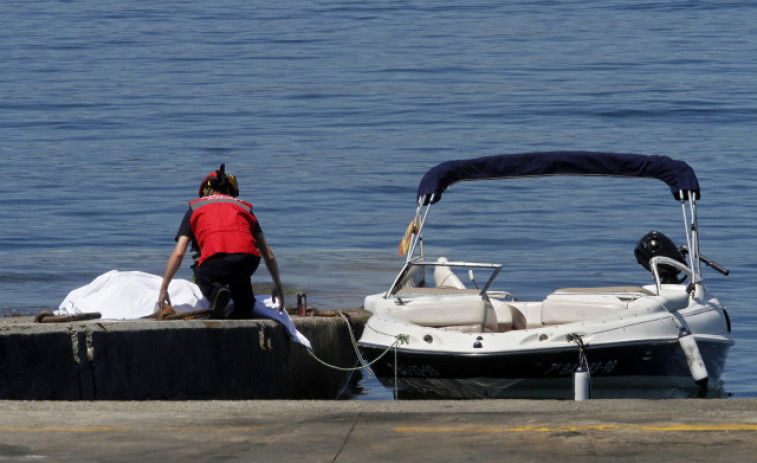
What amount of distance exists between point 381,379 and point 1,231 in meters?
14.6

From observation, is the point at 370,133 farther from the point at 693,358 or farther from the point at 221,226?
the point at 221,226

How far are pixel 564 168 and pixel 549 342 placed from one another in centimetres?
311

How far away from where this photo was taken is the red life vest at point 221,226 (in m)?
10.4

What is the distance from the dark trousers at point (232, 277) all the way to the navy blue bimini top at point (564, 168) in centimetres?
386

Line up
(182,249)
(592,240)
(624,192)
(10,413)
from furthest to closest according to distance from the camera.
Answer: (624,192) → (592,240) → (182,249) → (10,413)

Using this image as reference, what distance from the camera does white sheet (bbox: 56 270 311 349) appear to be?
1069 centimetres

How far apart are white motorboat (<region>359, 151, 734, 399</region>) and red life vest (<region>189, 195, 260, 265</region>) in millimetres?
1976

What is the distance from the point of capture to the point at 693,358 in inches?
468

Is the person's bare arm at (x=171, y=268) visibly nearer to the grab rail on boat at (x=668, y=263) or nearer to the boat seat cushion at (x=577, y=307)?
the boat seat cushion at (x=577, y=307)

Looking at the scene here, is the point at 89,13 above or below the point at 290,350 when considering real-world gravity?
above

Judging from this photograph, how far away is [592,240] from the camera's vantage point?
24.3m

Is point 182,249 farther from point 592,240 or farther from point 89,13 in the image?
point 89,13

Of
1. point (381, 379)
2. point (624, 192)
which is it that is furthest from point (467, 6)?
point (381, 379)

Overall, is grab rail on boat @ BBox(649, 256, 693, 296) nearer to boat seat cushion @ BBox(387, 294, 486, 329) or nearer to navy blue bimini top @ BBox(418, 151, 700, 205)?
navy blue bimini top @ BBox(418, 151, 700, 205)
